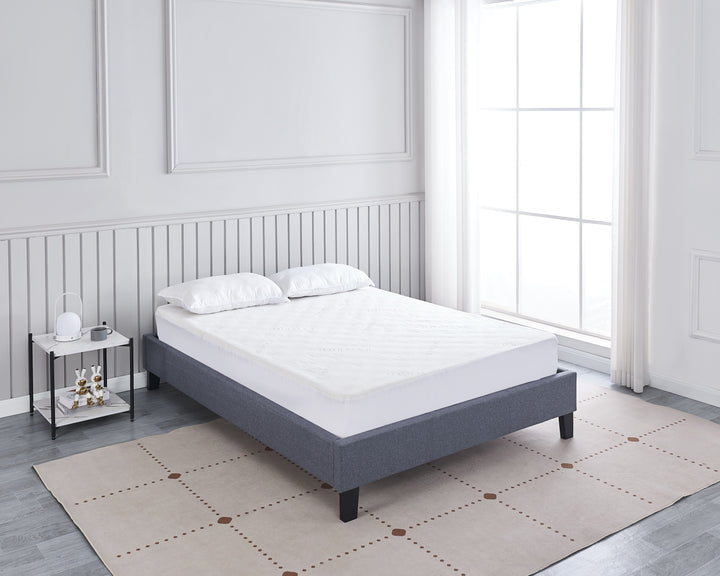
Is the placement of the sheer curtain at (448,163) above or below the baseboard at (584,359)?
above

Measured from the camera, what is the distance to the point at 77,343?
4.05 metres

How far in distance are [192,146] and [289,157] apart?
0.62 meters

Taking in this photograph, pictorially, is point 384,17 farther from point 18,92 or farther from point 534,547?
point 534,547

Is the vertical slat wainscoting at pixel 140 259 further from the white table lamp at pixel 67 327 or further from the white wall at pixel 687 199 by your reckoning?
the white wall at pixel 687 199

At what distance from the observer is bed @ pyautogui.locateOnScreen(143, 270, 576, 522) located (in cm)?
315

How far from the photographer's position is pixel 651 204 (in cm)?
437

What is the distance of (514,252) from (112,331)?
8.49 ft

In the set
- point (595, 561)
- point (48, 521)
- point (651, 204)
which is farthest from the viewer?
point (651, 204)

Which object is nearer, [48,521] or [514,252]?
[48,521]

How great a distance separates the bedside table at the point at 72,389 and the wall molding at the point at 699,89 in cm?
287

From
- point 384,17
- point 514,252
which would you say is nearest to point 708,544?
point 514,252

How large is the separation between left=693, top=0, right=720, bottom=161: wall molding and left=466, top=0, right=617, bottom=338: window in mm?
662

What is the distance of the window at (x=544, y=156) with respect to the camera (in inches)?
190

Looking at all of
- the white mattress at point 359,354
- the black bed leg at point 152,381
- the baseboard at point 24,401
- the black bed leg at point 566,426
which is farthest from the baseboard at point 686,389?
the baseboard at point 24,401
